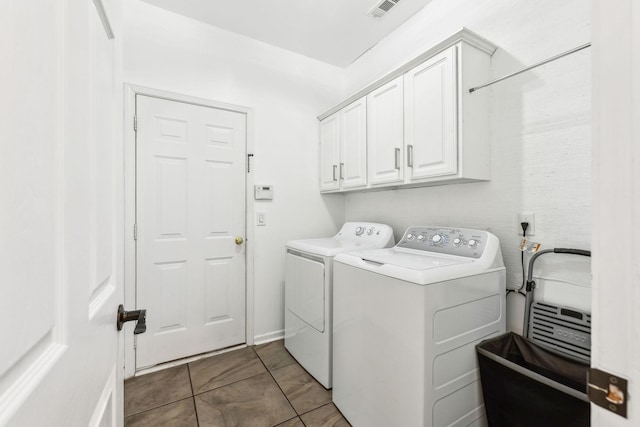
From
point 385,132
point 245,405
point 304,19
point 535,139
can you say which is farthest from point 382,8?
point 245,405

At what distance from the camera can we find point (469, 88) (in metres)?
1.56

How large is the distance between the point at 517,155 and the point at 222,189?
2.15 m

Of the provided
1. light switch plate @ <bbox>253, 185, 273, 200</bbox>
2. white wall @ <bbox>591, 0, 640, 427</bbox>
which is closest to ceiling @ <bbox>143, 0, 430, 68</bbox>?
light switch plate @ <bbox>253, 185, 273, 200</bbox>

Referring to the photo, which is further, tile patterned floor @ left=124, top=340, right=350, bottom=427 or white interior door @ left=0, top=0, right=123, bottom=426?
tile patterned floor @ left=124, top=340, right=350, bottom=427

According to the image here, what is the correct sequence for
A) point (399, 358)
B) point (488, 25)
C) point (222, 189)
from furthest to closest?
1. point (222, 189)
2. point (488, 25)
3. point (399, 358)

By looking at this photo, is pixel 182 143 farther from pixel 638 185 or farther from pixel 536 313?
pixel 536 313

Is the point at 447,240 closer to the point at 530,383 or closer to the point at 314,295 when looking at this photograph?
the point at 530,383

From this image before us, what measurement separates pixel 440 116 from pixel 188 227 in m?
2.02

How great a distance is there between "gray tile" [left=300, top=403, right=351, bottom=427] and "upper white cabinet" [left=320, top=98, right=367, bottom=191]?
62.4 inches

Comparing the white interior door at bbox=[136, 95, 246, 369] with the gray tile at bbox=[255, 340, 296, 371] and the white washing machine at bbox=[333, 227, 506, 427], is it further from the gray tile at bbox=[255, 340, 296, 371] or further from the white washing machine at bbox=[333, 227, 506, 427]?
the white washing machine at bbox=[333, 227, 506, 427]

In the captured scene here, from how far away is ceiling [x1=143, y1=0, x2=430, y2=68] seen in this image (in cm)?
208

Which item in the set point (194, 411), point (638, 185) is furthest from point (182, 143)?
point (638, 185)

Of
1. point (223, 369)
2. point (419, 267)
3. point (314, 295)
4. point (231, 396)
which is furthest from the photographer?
point (223, 369)

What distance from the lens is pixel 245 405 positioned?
5.59 ft
